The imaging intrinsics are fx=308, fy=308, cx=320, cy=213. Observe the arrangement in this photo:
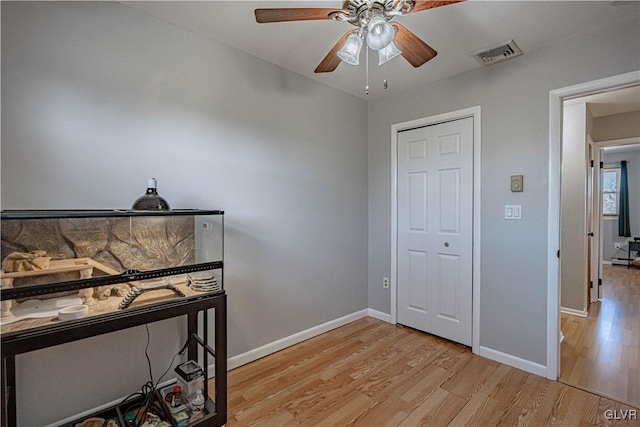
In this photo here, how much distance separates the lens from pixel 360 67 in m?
2.68

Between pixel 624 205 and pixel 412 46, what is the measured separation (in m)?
7.83

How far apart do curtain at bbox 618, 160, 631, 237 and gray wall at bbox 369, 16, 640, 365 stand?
6.44m

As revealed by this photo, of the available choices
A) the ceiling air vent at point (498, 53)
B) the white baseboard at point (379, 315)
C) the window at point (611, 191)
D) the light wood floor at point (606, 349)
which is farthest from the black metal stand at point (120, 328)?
the window at point (611, 191)

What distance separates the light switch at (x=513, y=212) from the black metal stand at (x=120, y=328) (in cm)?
225

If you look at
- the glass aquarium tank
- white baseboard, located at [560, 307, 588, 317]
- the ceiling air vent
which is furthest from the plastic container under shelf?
white baseboard, located at [560, 307, 588, 317]

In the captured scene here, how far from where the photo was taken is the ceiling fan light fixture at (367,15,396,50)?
146cm

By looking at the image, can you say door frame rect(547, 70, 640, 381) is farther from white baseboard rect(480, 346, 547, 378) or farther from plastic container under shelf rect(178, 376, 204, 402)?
plastic container under shelf rect(178, 376, 204, 402)

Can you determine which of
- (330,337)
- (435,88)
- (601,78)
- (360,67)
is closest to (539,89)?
(601,78)

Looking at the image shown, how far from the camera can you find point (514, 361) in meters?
2.45

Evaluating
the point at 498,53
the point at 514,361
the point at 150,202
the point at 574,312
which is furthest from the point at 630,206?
the point at 150,202

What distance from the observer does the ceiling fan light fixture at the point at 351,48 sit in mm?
1618

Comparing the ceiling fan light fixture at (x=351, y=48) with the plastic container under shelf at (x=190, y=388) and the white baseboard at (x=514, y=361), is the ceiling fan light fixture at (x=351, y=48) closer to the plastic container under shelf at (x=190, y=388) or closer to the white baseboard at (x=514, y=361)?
the plastic container under shelf at (x=190, y=388)

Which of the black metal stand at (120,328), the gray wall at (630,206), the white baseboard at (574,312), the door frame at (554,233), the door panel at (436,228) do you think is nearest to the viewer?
the black metal stand at (120,328)

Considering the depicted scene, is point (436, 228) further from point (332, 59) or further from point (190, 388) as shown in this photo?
point (190, 388)
